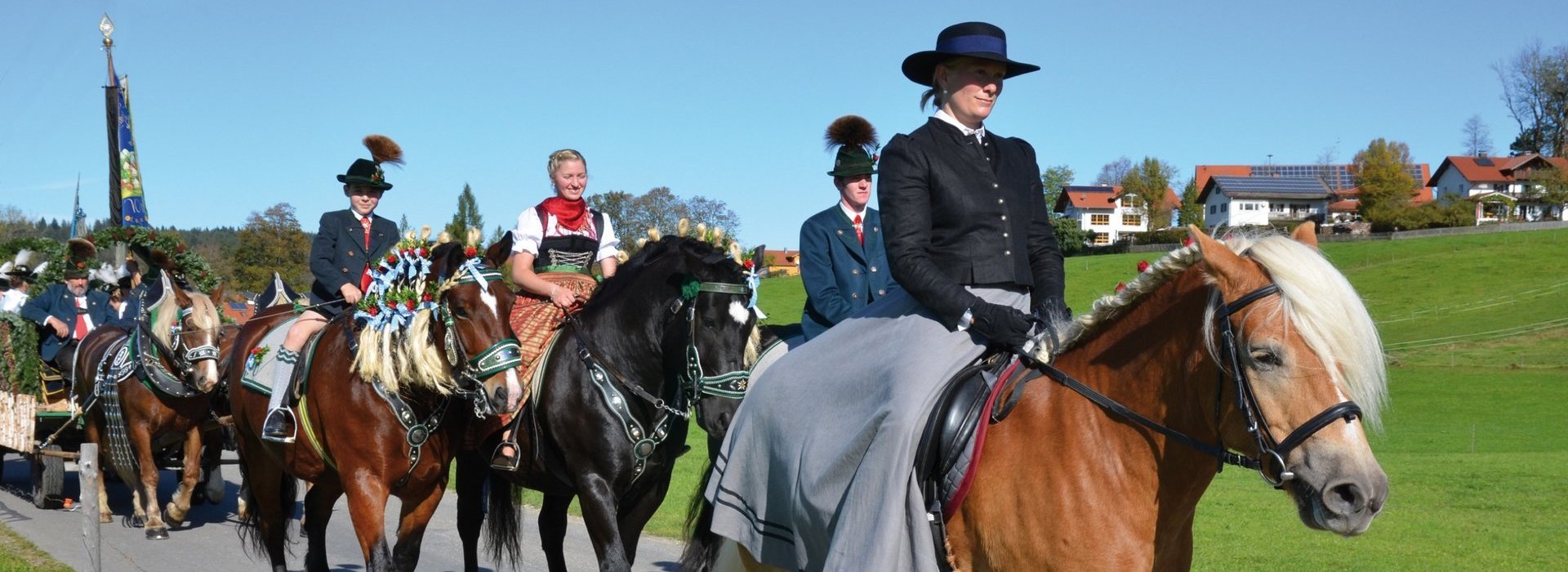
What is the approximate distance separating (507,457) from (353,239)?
93.5 inches

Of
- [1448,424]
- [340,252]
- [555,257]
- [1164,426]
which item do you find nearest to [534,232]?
[555,257]

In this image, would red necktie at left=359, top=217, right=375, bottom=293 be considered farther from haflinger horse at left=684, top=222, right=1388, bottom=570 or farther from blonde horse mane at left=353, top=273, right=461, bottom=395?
haflinger horse at left=684, top=222, right=1388, bottom=570

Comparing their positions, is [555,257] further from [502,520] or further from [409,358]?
[502,520]

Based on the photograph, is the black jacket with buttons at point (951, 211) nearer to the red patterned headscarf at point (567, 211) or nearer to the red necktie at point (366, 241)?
the red patterned headscarf at point (567, 211)

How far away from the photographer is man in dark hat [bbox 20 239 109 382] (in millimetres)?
14742

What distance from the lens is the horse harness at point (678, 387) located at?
6.82 m

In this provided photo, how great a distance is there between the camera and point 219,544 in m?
11.7

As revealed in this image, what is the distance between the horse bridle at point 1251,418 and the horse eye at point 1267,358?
0.20ft

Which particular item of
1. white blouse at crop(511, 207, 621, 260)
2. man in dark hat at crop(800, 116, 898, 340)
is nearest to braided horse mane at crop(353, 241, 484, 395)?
white blouse at crop(511, 207, 621, 260)

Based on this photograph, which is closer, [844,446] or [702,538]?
[844,446]

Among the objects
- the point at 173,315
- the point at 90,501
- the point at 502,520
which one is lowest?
the point at 502,520

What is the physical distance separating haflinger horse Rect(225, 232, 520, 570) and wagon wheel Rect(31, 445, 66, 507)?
25.8 feet

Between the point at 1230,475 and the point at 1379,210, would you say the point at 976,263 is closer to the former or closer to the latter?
the point at 1230,475

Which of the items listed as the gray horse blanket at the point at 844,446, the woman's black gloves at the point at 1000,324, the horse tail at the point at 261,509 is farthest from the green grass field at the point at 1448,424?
the horse tail at the point at 261,509
